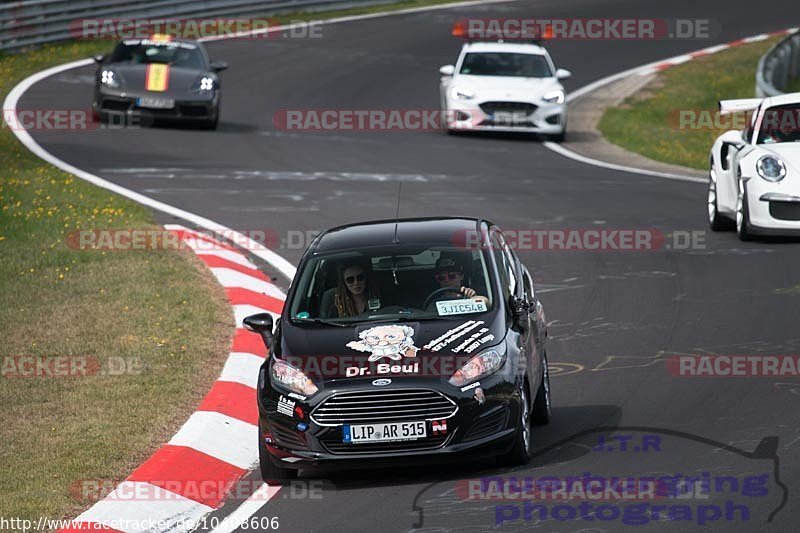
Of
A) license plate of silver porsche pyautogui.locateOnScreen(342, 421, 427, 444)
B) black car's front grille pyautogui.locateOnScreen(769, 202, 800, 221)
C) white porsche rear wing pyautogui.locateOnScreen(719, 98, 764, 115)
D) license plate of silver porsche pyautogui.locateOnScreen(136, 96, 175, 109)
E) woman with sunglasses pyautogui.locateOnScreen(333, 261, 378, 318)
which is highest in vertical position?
white porsche rear wing pyautogui.locateOnScreen(719, 98, 764, 115)

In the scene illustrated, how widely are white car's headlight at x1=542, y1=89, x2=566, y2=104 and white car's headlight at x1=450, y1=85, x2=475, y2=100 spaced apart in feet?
4.00

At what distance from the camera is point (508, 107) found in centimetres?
2606

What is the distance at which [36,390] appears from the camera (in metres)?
10.8

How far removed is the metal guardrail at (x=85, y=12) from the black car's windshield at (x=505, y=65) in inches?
425

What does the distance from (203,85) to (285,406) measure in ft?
56.1

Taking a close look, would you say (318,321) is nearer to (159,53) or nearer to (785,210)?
(785,210)

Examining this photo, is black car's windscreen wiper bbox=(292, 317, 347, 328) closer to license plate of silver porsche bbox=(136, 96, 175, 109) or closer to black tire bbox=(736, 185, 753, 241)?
black tire bbox=(736, 185, 753, 241)

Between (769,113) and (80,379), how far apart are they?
8.44 m

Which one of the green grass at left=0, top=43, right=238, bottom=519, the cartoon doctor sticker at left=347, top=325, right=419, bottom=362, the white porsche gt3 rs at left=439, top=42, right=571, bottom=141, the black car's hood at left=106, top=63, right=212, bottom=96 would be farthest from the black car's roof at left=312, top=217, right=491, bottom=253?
the white porsche gt3 rs at left=439, top=42, right=571, bottom=141

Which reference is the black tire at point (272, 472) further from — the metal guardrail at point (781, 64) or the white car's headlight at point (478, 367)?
the metal guardrail at point (781, 64)

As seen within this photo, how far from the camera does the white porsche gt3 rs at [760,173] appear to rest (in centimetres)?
1561

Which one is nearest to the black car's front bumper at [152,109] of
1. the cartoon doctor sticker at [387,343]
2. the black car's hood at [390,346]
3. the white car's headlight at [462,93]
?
the white car's headlight at [462,93]

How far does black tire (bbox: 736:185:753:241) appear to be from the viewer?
15906 mm

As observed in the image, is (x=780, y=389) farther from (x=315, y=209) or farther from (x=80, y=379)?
(x=315, y=209)
